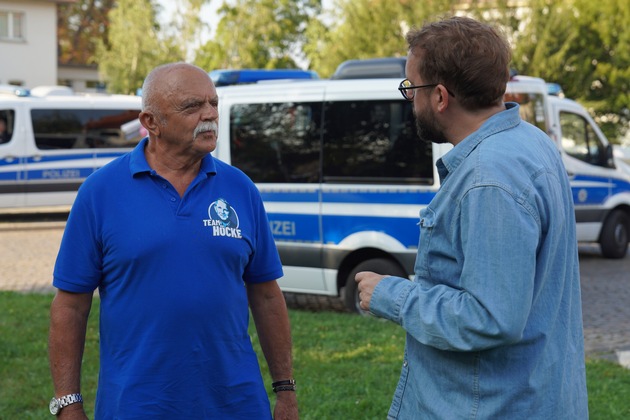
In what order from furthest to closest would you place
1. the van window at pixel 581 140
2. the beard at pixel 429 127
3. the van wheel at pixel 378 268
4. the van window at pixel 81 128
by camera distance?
the van window at pixel 81 128, the van window at pixel 581 140, the van wheel at pixel 378 268, the beard at pixel 429 127

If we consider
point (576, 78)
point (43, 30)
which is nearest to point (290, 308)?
point (576, 78)

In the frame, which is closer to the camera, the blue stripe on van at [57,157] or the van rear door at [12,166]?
the van rear door at [12,166]

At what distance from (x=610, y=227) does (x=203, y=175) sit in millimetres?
11405

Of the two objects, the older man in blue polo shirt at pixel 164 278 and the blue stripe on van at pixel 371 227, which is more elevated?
the older man in blue polo shirt at pixel 164 278

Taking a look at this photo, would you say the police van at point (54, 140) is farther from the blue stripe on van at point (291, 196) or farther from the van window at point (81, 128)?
the blue stripe on van at point (291, 196)

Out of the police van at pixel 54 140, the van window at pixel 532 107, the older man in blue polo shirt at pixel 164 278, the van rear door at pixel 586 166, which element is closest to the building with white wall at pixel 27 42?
the police van at pixel 54 140

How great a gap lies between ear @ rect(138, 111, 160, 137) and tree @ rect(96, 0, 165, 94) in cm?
3486

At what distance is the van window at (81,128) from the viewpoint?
748 inches

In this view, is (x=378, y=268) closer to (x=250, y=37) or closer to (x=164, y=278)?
(x=164, y=278)

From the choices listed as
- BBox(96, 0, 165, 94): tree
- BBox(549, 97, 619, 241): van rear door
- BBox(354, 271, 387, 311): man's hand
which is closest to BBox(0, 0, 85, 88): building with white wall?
BBox(96, 0, 165, 94): tree

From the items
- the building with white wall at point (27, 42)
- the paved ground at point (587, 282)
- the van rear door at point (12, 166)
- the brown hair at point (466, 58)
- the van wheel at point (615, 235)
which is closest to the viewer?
the brown hair at point (466, 58)

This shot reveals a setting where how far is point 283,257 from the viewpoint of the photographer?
9188 mm

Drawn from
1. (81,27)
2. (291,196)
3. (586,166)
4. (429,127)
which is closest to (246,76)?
(291,196)

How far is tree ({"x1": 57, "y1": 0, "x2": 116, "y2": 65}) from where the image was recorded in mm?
61406
